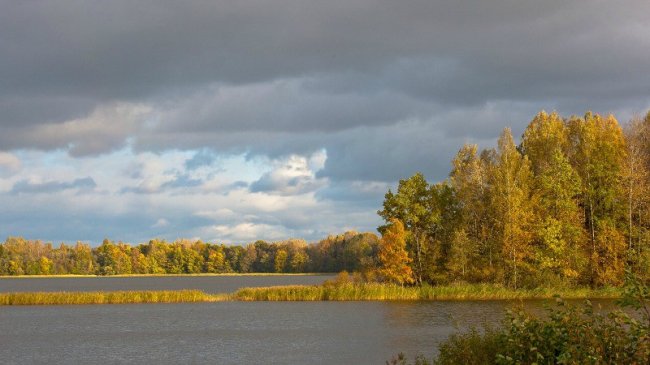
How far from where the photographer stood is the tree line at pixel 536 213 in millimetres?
73125

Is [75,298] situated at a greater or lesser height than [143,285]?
greater

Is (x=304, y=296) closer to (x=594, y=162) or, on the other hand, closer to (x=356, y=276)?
(x=356, y=276)

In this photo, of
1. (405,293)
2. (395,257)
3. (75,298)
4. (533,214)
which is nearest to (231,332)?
(405,293)

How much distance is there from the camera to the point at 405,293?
73.2 meters

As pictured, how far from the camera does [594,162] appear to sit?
76.1 meters

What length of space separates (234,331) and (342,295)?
26.5 m

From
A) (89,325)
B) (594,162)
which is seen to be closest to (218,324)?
(89,325)

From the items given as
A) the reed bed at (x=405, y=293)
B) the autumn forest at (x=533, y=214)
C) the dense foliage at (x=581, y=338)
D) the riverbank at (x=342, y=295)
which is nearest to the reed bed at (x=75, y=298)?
the riverbank at (x=342, y=295)

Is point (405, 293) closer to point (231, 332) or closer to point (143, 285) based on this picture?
point (231, 332)

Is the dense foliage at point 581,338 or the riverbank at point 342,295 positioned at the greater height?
the dense foliage at point 581,338

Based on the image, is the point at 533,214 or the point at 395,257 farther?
the point at 395,257

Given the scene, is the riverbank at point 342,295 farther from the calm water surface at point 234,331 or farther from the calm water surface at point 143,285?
the calm water surface at point 143,285

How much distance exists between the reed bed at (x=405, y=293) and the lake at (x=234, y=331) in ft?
10.6

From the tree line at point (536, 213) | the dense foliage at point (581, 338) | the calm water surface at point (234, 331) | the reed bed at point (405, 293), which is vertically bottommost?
the calm water surface at point (234, 331)
